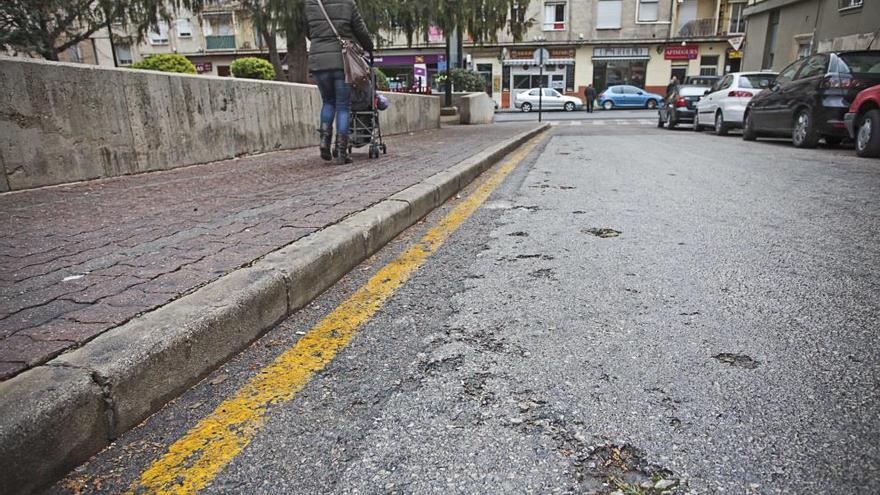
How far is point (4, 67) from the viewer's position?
4148mm

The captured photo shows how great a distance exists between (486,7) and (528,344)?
15.4 metres

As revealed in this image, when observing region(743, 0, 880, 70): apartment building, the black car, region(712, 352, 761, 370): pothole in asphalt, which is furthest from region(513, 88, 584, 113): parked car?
region(712, 352, 761, 370): pothole in asphalt

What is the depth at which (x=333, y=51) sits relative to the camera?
5.98m

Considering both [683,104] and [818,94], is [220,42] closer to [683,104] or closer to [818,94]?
[683,104]

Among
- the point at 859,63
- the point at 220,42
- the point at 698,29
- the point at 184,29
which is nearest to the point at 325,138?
the point at 859,63

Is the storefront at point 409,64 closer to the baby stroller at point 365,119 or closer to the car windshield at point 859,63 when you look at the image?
the car windshield at point 859,63

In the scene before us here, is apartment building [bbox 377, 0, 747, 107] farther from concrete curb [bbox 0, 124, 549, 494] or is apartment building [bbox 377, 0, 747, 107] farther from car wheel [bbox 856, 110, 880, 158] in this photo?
concrete curb [bbox 0, 124, 549, 494]

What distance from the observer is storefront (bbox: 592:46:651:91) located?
3731cm

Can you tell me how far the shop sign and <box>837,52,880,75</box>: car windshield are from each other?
1180 inches

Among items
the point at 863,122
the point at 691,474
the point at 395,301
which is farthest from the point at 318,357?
the point at 863,122

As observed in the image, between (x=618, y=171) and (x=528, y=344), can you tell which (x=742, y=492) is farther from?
(x=618, y=171)

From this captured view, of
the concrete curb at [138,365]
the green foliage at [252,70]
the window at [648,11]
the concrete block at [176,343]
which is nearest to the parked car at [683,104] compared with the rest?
the green foliage at [252,70]

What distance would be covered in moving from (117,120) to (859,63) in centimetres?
1116

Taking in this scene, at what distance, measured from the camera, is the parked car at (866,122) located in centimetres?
794
